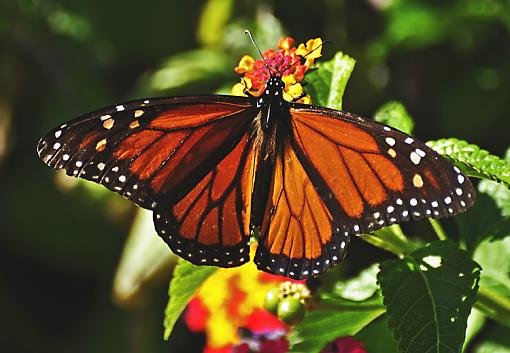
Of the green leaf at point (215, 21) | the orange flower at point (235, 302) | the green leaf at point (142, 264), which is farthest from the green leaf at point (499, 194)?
the green leaf at point (215, 21)

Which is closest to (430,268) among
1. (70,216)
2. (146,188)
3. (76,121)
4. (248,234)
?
(248,234)

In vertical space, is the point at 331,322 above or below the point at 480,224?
below

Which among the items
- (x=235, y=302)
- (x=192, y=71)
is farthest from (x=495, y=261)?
(x=192, y=71)

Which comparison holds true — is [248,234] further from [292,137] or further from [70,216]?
[70,216]

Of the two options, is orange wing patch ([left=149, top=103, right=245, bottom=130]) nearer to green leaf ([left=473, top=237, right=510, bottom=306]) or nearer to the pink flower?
the pink flower

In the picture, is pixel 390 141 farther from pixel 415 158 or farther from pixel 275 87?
pixel 275 87

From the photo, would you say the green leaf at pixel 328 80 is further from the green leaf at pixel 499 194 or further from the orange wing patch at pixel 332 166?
the green leaf at pixel 499 194

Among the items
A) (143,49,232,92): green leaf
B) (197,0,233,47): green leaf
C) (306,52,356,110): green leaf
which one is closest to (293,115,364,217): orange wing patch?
(306,52,356,110): green leaf
